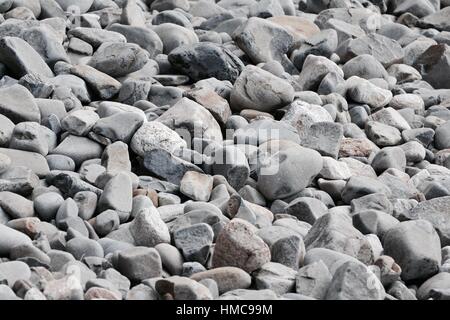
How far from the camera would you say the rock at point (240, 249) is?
306cm

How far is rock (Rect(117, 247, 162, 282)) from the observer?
296cm

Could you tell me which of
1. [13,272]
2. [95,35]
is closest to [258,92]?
[95,35]

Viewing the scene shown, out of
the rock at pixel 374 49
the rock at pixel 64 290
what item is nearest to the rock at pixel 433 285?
the rock at pixel 64 290

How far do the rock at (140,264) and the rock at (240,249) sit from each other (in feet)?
0.74

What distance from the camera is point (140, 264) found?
296 cm

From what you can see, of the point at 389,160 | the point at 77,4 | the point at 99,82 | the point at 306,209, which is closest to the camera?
the point at 306,209

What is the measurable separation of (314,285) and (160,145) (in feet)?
3.90

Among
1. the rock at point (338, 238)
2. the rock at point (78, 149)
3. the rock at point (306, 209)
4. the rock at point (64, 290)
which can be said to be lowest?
the rock at point (306, 209)

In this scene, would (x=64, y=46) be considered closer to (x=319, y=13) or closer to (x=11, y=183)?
(x=11, y=183)

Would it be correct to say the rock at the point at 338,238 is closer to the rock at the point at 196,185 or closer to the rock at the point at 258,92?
the rock at the point at 196,185

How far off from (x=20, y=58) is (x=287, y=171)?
1.43m

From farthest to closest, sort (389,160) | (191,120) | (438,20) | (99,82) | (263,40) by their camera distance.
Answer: (438,20), (263,40), (99,82), (389,160), (191,120)

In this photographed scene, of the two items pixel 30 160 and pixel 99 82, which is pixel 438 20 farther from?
pixel 30 160
